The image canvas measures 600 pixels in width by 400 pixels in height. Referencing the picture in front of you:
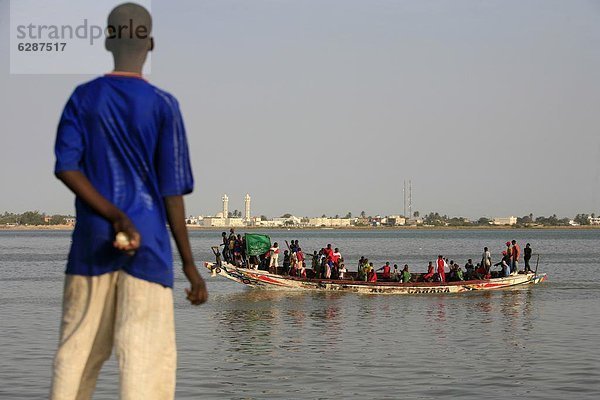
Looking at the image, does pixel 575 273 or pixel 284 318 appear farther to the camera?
pixel 575 273

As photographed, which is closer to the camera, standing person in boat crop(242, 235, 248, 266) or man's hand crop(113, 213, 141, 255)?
man's hand crop(113, 213, 141, 255)

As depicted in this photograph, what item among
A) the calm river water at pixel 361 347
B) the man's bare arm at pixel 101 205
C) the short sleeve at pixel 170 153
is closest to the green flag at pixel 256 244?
the calm river water at pixel 361 347

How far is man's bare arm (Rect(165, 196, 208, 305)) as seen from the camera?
4148 mm

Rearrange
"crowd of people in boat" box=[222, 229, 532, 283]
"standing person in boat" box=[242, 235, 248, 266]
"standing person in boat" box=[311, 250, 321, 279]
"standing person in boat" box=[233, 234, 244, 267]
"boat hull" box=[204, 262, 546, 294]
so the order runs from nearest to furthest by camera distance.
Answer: "boat hull" box=[204, 262, 546, 294] → "crowd of people in boat" box=[222, 229, 532, 283] → "standing person in boat" box=[311, 250, 321, 279] → "standing person in boat" box=[242, 235, 248, 266] → "standing person in boat" box=[233, 234, 244, 267]

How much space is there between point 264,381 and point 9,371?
15.3ft

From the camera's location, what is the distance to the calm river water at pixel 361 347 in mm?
16828

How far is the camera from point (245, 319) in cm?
3066

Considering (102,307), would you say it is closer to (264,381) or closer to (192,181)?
(192,181)

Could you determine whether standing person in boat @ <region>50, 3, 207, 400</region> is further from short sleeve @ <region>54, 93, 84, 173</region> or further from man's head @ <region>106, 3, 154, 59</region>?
man's head @ <region>106, 3, 154, 59</region>

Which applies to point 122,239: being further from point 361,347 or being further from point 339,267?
point 339,267

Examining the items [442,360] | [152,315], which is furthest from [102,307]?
[442,360]

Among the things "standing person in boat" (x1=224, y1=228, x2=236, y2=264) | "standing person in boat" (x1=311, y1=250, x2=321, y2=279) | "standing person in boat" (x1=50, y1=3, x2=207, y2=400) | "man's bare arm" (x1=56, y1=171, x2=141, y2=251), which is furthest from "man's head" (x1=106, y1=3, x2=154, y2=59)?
"standing person in boat" (x1=224, y1=228, x2=236, y2=264)

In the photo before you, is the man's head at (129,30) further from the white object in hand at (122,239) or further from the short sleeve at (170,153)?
the white object in hand at (122,239)

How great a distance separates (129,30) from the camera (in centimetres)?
424
